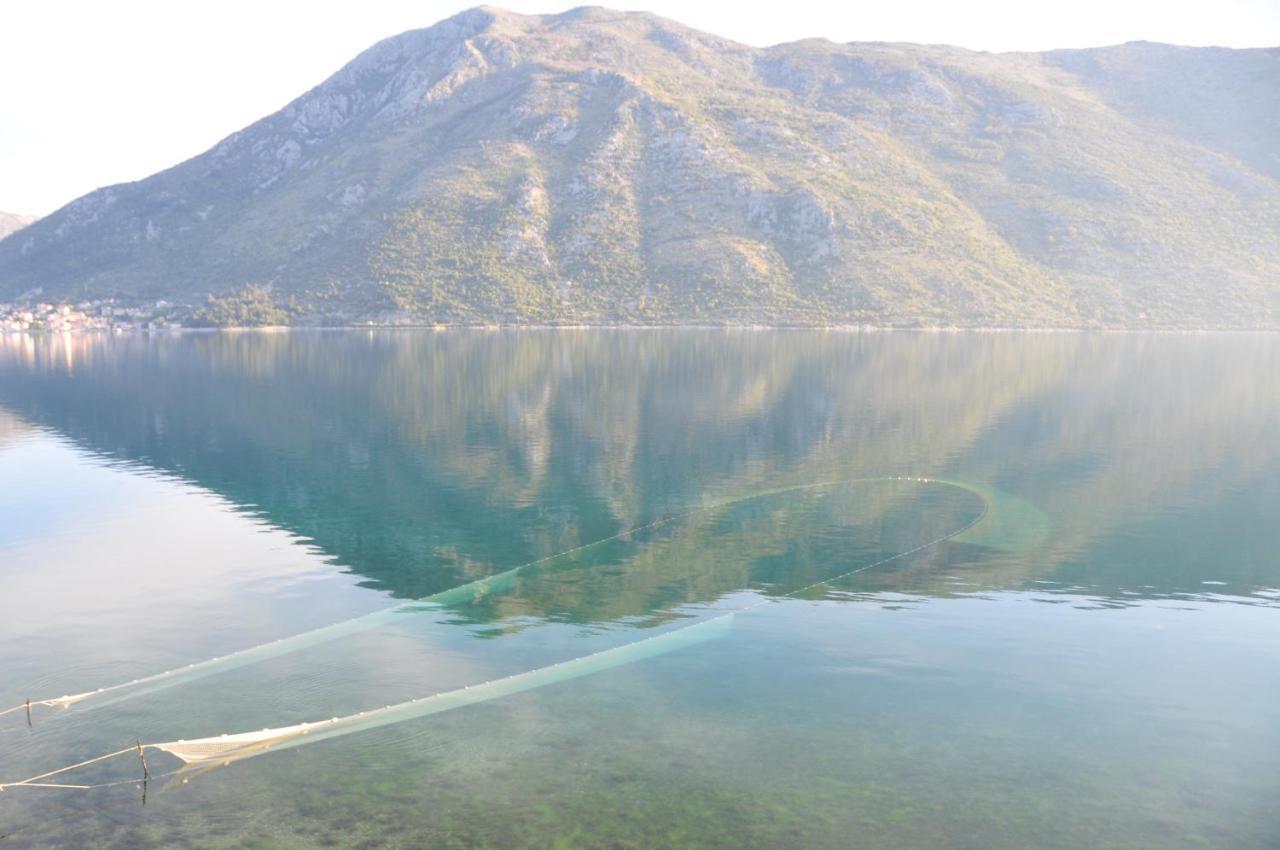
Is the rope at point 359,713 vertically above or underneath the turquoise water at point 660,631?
above

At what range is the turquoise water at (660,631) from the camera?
1942 cm

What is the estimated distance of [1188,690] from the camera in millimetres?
25609

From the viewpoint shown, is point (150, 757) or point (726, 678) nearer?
point (150, 757)

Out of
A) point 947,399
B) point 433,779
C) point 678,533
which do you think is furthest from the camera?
point 947,399

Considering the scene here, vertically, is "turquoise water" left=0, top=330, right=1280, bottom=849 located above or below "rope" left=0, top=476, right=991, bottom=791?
below

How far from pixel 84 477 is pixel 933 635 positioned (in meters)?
50.0

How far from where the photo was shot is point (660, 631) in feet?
96.8

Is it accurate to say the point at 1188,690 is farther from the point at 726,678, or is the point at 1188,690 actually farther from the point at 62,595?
the point at 62,595

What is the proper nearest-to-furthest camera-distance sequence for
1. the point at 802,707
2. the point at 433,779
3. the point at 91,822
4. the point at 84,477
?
the point at 91,822 → the point at 433,779 → the point at 802,707 → the point at 84,477

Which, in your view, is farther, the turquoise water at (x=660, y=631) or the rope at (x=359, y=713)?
the rope at (x=359, y=713)

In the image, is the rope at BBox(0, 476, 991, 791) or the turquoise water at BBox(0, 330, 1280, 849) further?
the rope at BBox(0, 476, 991, 791)

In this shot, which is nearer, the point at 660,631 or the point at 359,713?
the point at 359,713

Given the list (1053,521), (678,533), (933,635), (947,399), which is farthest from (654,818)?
(947,399)

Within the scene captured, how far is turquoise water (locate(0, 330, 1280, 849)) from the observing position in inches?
765
